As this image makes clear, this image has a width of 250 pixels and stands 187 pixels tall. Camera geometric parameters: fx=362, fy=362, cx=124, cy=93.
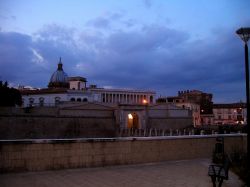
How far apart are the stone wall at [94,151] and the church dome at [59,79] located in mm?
80284

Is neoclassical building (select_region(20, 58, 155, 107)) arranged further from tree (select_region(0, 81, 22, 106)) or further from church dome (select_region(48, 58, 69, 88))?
tree (select_region(0, 81, 22, 106))

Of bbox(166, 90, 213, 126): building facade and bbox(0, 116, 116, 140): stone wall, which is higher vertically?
bbox(166, 90, 213, 126): building facade

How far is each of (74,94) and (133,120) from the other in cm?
1500

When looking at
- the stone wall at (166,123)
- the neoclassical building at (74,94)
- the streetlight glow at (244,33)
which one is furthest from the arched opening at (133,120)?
the streetlight glow at (244,33)

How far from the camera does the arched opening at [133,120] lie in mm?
69606

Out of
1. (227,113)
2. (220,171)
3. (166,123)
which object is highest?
(227,113)

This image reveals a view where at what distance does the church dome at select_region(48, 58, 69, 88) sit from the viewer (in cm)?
9169

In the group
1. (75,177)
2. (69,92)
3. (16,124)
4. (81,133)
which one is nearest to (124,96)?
(69,92)

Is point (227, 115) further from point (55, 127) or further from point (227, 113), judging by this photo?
point (55, 127)

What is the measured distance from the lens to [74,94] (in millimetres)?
77812

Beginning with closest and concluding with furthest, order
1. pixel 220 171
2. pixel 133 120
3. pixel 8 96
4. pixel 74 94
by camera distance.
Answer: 1. pixel 220 171
2. pixel 8 96
3. pixel 133 120
4. pixel 74 94

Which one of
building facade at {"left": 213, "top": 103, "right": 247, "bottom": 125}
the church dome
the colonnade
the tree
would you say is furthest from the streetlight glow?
building facade at {"left": 213, "top": 103, "right": 247, "bottom": 125}

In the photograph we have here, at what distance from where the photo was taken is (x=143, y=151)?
11812 millimetres

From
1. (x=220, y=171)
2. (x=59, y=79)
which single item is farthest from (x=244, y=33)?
(x=59, y=79)
